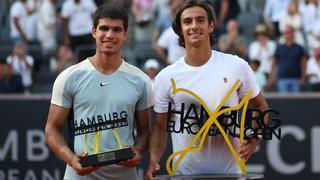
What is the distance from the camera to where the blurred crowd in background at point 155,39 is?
15.7 meters

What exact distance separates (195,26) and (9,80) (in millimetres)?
8794

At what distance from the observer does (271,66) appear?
16.1 m

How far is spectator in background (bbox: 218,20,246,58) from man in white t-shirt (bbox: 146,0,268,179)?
8.74 m

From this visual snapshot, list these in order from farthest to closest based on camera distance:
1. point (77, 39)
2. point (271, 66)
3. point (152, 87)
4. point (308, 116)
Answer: point (77, 39) < point (271, 66) < point (308, 116) < point (152, 87)

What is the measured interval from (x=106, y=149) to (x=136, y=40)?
11.8 m

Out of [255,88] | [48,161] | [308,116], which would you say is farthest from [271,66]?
[255,88]

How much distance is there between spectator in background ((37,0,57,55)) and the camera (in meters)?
18.2

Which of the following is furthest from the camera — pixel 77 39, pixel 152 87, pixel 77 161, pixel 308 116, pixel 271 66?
pixel 77 39

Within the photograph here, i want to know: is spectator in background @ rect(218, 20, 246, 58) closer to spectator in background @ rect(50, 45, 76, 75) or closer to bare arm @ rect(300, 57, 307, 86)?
bare arm @ rect(300, 57, 307, 86)

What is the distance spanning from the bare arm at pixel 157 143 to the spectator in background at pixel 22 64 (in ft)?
31.7

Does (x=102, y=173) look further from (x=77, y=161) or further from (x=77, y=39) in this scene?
(x=77, y=39)

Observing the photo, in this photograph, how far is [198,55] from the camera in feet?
23.1

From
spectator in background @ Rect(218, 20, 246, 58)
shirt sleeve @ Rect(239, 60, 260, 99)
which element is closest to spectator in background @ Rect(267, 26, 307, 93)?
spectator in background @ Rect(218, 20, 246, 58)

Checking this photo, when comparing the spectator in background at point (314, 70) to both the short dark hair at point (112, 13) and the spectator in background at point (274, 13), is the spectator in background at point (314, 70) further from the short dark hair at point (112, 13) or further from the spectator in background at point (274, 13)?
the short dark hair at point (112, 13)
